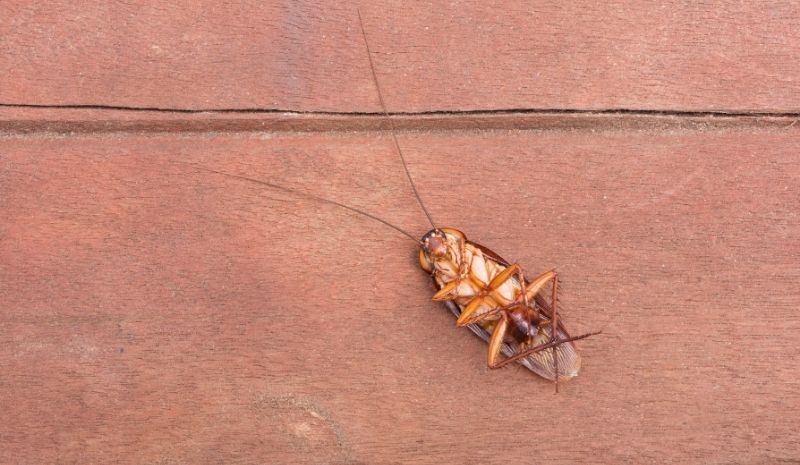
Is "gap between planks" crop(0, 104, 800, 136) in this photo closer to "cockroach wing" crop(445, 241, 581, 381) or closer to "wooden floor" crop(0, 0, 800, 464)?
"wooden floor" crop(0, 0, 800, 464)

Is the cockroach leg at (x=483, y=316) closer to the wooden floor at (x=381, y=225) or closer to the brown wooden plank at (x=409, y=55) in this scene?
the wooden floor at (x=381, y=225)

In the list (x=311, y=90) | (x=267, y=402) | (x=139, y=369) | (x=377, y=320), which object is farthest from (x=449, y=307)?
(x=139, y=369)

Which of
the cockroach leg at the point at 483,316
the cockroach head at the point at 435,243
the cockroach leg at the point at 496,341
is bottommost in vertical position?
the cockroach leg at the point at 496,341

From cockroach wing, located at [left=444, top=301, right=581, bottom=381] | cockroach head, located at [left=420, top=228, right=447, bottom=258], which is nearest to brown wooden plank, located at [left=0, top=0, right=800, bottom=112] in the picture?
cockroach head, located at [left=420, top=228, right=447, bottom=258]

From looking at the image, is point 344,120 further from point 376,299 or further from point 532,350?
point 532,350

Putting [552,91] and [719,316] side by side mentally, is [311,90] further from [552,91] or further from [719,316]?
[719,316]

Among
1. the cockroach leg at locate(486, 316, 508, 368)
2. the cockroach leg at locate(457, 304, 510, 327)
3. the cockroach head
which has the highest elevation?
the cockroach head

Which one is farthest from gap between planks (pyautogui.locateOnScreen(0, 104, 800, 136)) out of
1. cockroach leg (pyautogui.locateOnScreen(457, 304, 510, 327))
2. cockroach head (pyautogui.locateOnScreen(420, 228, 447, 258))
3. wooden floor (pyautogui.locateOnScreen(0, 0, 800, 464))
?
cockroach leg (pyautogui.locateOnScreen(457, 304, 510, 327))

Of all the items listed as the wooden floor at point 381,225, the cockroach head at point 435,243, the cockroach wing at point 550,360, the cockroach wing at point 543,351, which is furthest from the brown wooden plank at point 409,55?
the cockroach wing at point 550,360

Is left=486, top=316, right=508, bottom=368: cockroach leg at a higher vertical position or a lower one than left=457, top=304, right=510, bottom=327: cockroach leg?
lower
